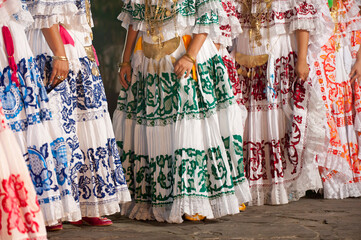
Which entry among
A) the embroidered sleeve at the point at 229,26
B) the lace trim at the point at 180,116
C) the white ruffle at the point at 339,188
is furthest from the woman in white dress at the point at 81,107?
the white ruffle at the point at 339,188

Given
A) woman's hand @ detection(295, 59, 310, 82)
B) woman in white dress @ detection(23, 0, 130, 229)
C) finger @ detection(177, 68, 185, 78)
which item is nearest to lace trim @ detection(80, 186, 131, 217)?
woman in white dress @ detection(23, 0, 130, 229)

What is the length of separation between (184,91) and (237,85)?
0.99 meters

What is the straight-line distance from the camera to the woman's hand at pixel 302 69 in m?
4.90

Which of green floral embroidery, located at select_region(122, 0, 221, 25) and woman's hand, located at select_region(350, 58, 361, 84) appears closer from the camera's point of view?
green floral embroidery, located at select_region(122, 0, 221, 25)

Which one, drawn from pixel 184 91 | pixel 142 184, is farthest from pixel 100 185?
pixel 184 91

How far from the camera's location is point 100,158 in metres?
3.76

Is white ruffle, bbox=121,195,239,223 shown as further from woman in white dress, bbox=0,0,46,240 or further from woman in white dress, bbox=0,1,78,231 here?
woman in white dress, bbox=0,0,46,240

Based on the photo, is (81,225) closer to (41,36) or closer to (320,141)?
(41,36)

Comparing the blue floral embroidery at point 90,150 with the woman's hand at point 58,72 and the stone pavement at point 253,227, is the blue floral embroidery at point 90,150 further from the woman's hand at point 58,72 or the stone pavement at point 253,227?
the stone pavement at point 253,227

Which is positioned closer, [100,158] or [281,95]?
[100,158]

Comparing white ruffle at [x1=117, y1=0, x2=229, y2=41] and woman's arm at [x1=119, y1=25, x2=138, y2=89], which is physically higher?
white ruffle at [x1=117, y1=0, x2=229, y2=41]

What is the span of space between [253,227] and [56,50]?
5.63 feet

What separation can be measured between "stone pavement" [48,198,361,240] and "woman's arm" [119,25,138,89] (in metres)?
1.08

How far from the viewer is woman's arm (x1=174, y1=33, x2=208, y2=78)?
4.15 meters
